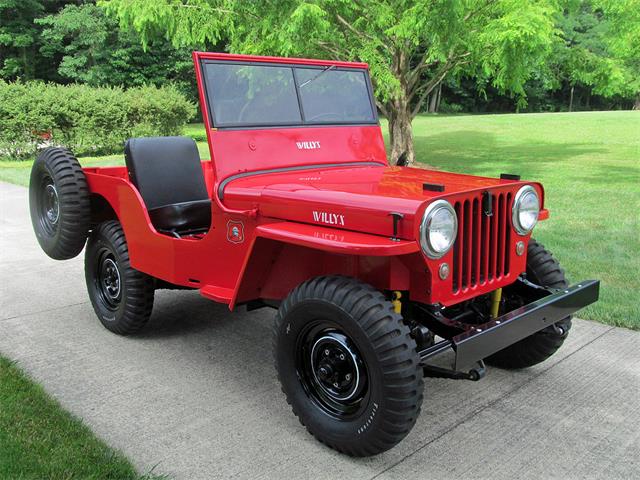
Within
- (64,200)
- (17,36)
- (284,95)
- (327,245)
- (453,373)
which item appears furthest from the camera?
(17,36)

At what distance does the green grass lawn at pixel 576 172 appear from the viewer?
5664mm

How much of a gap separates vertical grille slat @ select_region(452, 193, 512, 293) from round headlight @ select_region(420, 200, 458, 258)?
144 mm

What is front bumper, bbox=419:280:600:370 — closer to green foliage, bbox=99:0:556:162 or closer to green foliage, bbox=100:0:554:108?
green foliage, bbox=99:0:556:162

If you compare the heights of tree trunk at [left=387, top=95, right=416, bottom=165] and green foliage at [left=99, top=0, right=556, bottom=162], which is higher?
green foliage at [left=99, top=0, right=556, bottom=162]

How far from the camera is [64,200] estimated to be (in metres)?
4.28

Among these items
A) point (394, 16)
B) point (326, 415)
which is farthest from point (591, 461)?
point (394, 16)

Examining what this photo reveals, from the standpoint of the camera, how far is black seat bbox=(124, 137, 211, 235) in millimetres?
4344

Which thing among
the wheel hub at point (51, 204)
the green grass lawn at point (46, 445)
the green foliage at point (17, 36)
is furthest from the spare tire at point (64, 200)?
the green foliage at point (17, 36)

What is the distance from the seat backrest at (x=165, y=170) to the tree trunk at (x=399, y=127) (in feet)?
27.2

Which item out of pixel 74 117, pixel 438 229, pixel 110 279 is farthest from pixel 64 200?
pixel 74 117

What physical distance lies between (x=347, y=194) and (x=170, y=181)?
2.08 m

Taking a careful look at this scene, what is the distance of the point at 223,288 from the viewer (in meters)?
3.52

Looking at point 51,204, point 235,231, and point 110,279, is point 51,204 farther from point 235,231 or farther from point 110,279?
point 235,231

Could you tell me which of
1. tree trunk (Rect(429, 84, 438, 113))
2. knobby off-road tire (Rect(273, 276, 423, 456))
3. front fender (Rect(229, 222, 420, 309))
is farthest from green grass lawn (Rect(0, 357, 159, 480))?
tree trunk (Rect(429, 84, 438, 113))
